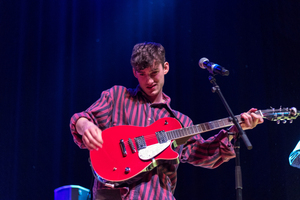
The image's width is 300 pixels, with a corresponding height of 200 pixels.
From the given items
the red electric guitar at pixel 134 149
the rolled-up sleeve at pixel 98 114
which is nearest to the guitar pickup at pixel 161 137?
the red electric guitar at pixel 134 149

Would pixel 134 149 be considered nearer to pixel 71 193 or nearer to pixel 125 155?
pixel 125 155

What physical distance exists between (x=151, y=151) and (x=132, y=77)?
5.60 feet

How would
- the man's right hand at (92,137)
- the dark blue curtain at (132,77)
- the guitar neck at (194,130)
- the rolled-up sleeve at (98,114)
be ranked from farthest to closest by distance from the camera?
1. the dark blue curtain at (132,77)
2. the guitar neck at (194,130)
3. the rolled-up sleeve at (98,114)
4. the man's right hand at (92,137)

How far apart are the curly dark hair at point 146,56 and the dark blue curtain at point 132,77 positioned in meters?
1.14

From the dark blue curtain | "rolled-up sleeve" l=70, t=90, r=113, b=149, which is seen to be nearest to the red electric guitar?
"rolled-up sleeve" l=70, t=90, r=113, b=149

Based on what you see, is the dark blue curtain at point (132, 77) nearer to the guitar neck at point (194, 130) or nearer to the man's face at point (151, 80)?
the man's face at point (151, 80)

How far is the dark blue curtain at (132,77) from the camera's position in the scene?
297cm

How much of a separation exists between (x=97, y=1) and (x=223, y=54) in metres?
1.80

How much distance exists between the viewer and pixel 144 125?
6.67 feet

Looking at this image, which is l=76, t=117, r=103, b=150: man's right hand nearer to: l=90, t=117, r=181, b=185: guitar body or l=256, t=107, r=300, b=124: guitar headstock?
l=90, t=117, r=181, b=185: guitar body

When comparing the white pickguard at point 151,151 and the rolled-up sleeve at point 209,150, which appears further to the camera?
the rolled-up sleeve at point 209,150

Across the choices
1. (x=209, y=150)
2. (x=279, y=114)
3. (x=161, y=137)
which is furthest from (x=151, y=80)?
(x=279, y=114)

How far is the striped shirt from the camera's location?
1.83 metres

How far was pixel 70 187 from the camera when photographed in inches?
87.4
